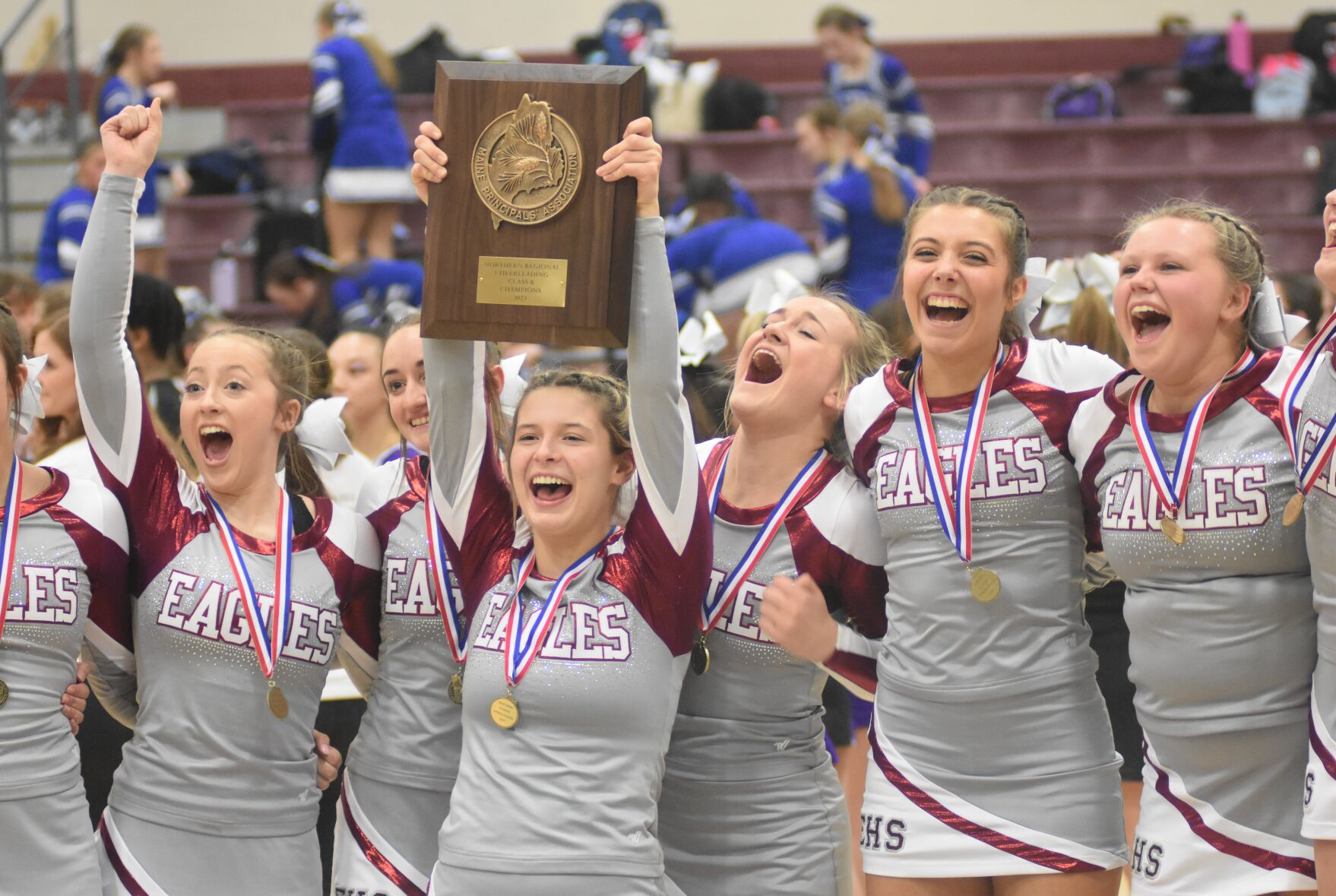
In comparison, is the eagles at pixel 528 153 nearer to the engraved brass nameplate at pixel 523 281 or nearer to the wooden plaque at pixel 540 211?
the wooden plaque at pixel 540 211

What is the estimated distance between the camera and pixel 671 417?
106 inches

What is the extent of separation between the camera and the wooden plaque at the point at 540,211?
263cm

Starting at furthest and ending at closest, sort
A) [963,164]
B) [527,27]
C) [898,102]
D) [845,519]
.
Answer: [527,27], [963,164], [898,102], [845,519]

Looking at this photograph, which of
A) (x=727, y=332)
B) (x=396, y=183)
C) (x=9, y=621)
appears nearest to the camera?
(x=9, y=621)

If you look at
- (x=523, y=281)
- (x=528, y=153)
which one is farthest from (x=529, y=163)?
(x=523, y=281)

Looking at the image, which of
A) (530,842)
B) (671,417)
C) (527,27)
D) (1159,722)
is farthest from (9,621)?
(527,27)

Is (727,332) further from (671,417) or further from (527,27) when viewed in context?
(527,27)

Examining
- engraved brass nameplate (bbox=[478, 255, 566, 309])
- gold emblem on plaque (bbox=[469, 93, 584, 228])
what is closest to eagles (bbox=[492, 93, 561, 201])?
gold emblem on plaque (bbox=[469, 93, 584, 228])

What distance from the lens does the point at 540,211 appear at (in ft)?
8.70

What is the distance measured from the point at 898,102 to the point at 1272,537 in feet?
23.0

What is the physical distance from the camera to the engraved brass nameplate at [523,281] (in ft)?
8.66

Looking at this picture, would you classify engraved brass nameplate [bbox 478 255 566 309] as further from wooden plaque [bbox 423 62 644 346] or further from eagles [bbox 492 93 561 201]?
eagles [bbox 492 93 561 201]

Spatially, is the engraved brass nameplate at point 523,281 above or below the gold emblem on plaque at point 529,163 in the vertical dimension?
below

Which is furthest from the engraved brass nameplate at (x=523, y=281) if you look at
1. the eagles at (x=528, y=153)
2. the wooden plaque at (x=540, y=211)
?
the eagles at (x=528, y=153)
